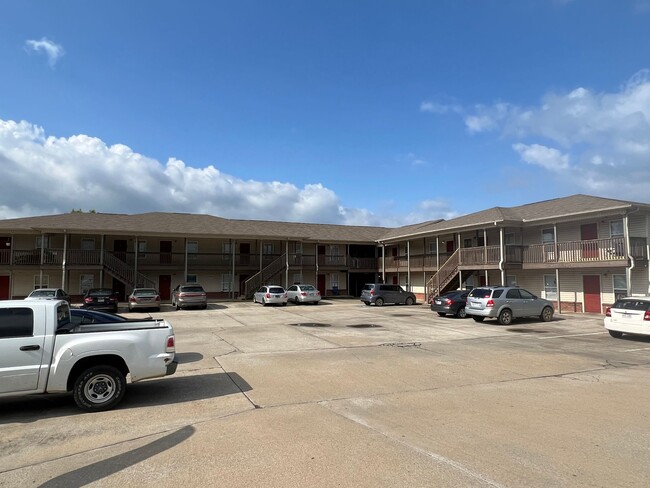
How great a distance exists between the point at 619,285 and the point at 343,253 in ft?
73.3

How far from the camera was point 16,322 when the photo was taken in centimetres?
611

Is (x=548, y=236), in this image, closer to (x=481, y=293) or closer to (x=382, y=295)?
(x=481, y=293)

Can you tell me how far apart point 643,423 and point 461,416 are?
2273mm

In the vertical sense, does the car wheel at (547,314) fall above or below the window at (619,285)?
below

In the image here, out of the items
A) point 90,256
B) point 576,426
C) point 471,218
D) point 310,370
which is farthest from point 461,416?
point 90,256

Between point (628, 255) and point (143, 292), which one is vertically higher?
point (628, 255)

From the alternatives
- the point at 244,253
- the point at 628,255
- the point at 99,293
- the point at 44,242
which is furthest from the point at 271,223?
the point at 628,255

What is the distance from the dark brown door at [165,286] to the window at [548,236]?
26.4m

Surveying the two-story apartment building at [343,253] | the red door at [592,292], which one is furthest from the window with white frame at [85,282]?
the red door at [592,292]

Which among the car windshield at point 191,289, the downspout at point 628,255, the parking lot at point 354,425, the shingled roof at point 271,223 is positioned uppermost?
the shingled roof at point 271,223

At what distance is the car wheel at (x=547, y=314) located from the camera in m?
19.3

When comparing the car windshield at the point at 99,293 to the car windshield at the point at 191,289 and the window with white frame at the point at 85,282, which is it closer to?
the car windshield at the point at 191,289

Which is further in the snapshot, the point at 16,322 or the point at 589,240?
the point at 589,240

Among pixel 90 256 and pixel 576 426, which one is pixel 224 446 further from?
pixel 90 256
